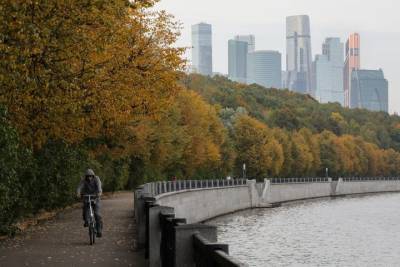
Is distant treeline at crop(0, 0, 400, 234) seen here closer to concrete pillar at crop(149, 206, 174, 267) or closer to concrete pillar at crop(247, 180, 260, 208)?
concrete pillar at crop(149, 206, 174, 267)

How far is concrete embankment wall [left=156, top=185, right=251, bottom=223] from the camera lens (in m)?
45.8

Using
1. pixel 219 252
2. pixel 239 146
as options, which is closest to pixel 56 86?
pixel 219 252

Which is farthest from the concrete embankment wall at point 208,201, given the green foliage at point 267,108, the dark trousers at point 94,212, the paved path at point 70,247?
the green foliage at point 267,108

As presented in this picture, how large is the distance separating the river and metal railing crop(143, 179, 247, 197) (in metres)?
2.96

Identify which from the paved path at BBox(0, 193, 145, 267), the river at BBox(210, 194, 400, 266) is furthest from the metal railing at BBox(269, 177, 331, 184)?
the paved path at BBox(0, 193, 145, 267)

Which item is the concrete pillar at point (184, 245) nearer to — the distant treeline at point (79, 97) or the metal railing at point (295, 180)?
the distant treeline at point (79, 97)

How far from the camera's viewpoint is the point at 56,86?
2102 cm

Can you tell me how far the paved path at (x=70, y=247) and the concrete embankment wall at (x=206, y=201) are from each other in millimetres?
10539

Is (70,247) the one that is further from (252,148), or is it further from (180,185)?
(252,148)

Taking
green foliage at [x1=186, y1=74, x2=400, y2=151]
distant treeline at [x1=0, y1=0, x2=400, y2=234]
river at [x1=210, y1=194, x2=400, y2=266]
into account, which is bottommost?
river at [x1=210, y1=194, x2=400, y2=266]

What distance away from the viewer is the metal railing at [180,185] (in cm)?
3970

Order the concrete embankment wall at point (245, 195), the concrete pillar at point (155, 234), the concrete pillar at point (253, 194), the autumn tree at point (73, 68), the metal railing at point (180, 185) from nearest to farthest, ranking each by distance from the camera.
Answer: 1. the concrete pillar at point (155, 234)
2. the autumn tree at point (73, 68)
3. the metal railing at point (180, 185)
4. the concrete embankment wall at point (245, 195)
5. the concrete pillar at point (253, 194)

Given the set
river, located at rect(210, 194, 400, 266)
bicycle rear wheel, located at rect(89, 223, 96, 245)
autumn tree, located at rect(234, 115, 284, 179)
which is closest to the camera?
bicycle rear wheel, located at rect(89, 223, 96, 245)

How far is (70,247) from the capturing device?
777 inches
